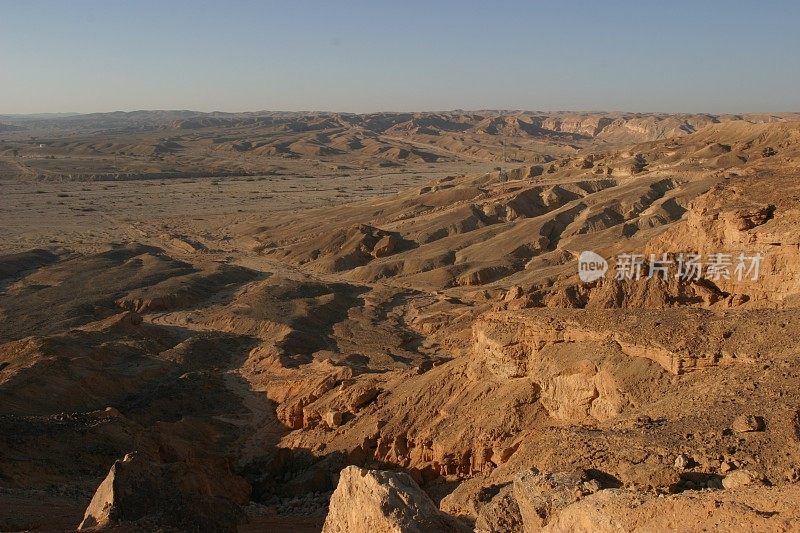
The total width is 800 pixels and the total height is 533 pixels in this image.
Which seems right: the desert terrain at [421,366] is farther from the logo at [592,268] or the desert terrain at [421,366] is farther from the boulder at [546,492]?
the logo at [592,268]

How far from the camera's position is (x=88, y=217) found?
62219 mm

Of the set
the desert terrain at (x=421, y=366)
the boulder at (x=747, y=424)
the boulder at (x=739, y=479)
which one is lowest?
the desert terrain at (x=421, y=366)

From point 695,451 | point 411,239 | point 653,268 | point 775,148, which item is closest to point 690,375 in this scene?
point 695,451

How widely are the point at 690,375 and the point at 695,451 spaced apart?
301cm

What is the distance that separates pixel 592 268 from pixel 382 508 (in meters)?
22.2

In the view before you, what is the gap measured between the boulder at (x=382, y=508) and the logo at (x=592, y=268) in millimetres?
18731

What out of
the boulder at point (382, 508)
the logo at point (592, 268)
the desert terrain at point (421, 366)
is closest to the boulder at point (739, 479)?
the desert terrain at point (421, 366)

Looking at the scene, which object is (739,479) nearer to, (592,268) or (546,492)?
(546,492)

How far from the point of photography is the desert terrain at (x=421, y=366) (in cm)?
972

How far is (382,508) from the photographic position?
8.27 m

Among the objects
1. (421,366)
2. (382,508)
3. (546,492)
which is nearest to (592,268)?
(421,366)

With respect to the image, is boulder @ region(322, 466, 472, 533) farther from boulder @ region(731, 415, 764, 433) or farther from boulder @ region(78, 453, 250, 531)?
boulder @ region(731, 415, 764, 433)

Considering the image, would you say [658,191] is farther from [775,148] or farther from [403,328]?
[403,328]

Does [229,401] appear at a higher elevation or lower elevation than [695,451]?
lower
